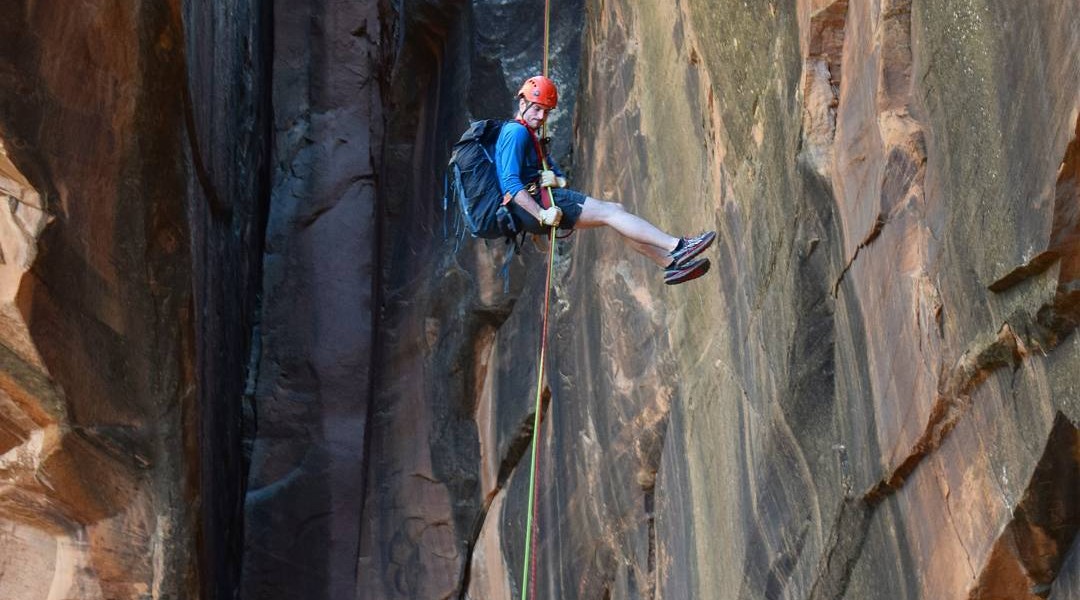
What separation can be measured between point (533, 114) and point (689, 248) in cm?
157

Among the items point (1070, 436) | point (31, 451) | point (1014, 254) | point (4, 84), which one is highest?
point (4, 84)

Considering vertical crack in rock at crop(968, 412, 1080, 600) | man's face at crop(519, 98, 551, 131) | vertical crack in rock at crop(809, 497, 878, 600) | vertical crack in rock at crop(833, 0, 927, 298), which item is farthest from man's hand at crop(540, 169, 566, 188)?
vertical crack in rock at crop(968, 412, 1080, 600)

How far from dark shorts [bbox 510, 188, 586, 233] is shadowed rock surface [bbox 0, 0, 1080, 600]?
2.88 feet

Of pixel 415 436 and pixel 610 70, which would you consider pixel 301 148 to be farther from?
pixel 610 70

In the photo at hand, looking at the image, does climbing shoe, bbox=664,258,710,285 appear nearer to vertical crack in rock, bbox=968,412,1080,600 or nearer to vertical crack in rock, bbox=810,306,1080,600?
vertical crack in rock, bbox=810,306,1080,600

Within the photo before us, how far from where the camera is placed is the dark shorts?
8.42m

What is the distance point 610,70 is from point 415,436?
12.8ft

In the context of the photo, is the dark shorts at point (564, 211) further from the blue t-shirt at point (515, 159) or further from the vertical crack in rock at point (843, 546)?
the vertical crack in rock at point (843, 546)

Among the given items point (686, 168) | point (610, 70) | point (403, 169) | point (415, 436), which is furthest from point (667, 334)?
point (403, 169)

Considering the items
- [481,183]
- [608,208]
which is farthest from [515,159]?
[608,208]

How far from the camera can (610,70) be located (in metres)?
10.8

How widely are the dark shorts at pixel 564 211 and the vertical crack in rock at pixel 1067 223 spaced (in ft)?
11.6

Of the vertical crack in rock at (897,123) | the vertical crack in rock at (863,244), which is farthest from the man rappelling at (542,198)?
the vertical crack in rock at (897,123)

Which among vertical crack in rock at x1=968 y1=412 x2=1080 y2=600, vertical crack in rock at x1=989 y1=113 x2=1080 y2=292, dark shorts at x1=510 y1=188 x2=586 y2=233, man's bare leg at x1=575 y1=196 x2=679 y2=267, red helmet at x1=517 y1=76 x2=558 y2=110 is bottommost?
vertical crack in rock at x1=968 y1=412 x2=1080 y2=600
